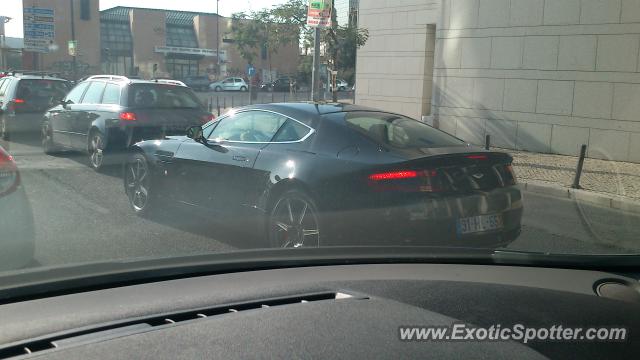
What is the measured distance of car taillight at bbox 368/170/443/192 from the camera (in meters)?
4.78

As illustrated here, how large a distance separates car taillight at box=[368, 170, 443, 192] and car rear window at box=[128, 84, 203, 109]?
7.28 metres

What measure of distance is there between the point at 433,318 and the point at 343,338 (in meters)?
0.41

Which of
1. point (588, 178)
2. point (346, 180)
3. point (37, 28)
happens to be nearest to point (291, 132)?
point (346, 180)

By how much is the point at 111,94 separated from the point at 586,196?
27.9ft

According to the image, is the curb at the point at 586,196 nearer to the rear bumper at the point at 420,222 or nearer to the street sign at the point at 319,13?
the rear bumper at the point at 420,222

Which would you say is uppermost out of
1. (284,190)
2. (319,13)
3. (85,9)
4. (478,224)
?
(85,9)

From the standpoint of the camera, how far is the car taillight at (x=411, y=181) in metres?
4.78

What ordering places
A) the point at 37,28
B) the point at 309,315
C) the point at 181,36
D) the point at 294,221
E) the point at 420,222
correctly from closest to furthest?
the point at 309,315, the point at 420,222, the point at 294,221, the point at 37,28, the point at 181,36

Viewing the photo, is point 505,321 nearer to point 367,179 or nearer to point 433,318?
point 433,318

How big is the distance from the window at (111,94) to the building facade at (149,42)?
160 feet

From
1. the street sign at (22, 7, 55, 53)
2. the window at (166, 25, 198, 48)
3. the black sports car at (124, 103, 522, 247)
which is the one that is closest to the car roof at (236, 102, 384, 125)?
the black sports car at (124, 103, 522, 247)

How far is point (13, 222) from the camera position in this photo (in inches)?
198

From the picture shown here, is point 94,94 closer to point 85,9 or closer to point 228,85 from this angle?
point 228,85

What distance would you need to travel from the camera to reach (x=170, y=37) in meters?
69.9
